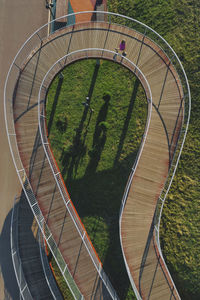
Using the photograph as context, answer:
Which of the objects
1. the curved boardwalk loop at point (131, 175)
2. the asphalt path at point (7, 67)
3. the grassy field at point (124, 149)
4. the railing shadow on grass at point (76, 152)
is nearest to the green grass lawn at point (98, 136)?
the railing shadow on grass at point (76, 152)

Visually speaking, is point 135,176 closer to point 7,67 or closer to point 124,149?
point 124,149

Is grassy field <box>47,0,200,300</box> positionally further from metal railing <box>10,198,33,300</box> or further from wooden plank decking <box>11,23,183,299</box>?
metal railing <box>10,198,33,300</box>

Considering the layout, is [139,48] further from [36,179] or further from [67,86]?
[36,179]

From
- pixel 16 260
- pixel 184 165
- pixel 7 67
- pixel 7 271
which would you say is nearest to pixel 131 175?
pixel 184 165

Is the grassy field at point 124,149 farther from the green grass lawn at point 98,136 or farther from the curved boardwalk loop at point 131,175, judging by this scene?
the curved boardwalk loop at point 131,175

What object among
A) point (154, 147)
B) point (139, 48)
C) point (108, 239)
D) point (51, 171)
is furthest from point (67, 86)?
point (108, 239)

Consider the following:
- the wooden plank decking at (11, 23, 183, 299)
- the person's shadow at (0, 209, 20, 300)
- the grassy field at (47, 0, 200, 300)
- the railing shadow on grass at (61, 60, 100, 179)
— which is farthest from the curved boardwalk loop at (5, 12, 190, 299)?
the person's shadow at (0, 209, 20, 300)

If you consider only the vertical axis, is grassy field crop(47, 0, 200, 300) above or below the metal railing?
above
